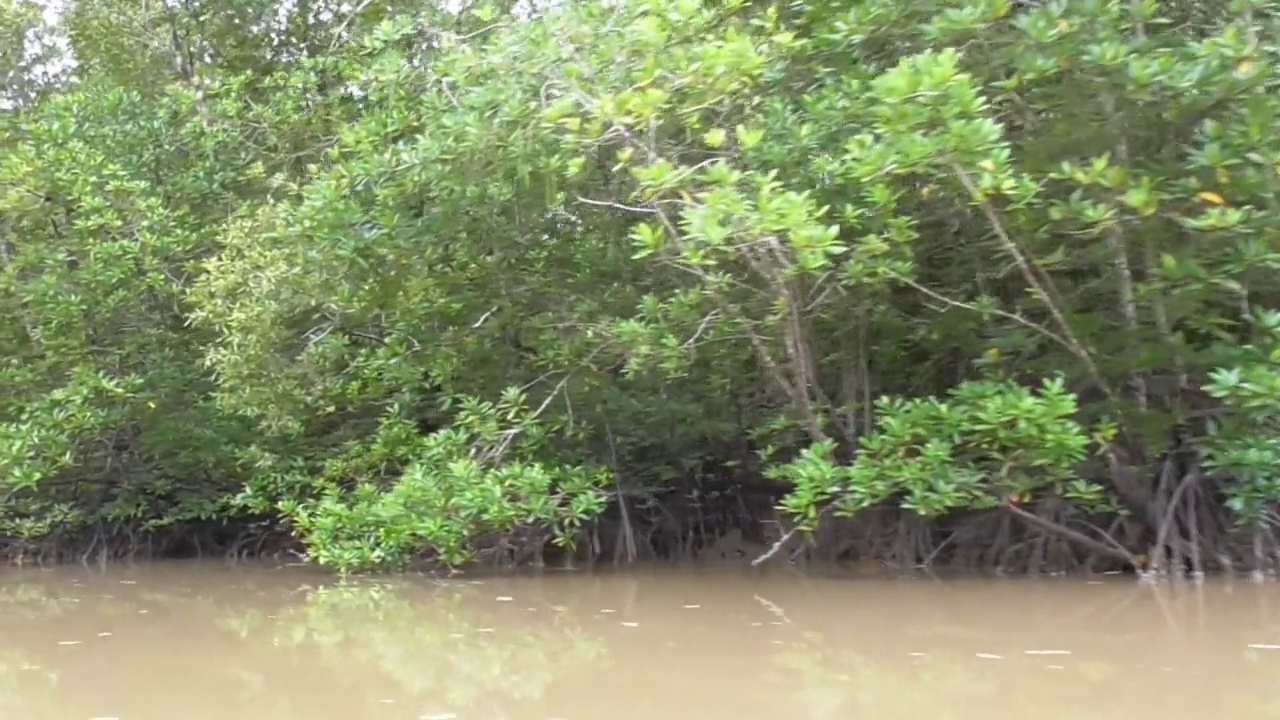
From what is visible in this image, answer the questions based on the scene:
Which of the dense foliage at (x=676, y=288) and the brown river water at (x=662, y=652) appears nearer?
the brown river water at (x=662, y=652)

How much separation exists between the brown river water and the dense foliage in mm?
470

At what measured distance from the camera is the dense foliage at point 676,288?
4754mm

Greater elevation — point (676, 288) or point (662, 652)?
point (676, 288)

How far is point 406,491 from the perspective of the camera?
5.76 metres

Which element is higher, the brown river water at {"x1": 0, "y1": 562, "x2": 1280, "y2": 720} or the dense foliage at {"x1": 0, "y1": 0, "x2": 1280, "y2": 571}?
the dense foliage at {"x1": 0, "y1": 0, "x2": 1280, "y2": 571}

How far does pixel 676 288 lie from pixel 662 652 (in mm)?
2690

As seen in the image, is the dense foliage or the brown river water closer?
the brown river water

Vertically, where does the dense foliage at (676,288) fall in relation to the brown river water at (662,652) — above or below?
above

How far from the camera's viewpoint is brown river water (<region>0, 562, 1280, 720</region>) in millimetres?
3213

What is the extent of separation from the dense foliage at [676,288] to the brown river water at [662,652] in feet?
1.54

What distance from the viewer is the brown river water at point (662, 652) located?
126 inches

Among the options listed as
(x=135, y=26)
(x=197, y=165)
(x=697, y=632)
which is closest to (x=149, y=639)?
(x=697, y=632)

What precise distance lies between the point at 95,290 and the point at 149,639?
385 centimetres

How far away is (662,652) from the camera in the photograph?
397 cm
